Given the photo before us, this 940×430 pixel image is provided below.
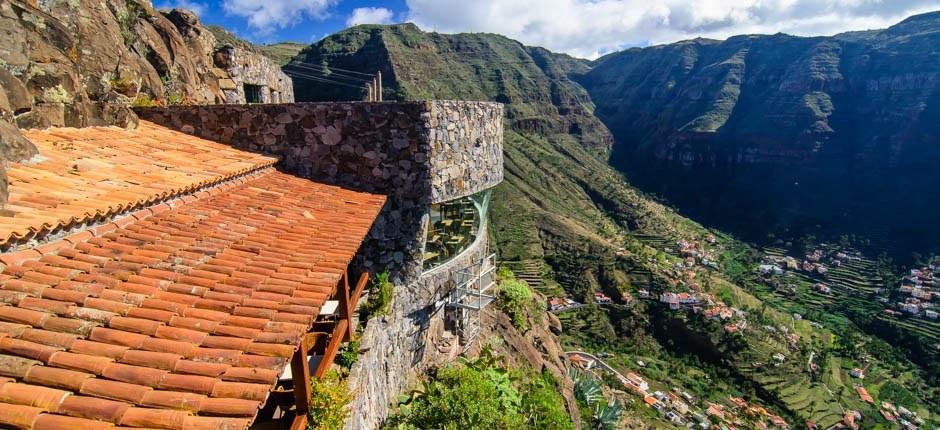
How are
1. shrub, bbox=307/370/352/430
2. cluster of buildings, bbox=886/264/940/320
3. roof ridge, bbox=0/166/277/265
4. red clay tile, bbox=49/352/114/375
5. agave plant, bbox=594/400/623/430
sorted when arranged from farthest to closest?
cluster of buildings, bbox=886/264/940/320 → agave plant, bbox=594/400/623/430 → shrub, bbox=307/370/352/430 → roof ridge, bbox=0/166/277/265 → red clay tile, bbox=49/352/114/375

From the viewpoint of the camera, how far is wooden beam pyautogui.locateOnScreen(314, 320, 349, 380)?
5125 mm

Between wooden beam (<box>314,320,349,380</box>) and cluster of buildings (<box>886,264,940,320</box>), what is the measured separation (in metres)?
87.2

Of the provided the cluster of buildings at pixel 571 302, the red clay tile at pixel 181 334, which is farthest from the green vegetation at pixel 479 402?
the cluster of buildings at pixel 571 302

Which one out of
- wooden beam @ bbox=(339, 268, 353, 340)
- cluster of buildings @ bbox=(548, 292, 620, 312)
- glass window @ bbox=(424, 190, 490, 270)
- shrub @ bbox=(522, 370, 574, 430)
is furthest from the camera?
cluster of buildings @ bbox=(548, 292, 620, 312)

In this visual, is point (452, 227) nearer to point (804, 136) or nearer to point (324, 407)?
point (324, 407)

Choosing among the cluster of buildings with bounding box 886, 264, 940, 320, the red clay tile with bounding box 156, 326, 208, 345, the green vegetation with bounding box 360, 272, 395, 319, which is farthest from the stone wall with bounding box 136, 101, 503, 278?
the cluster of buildings with bounding box 886, 264, 940, 320

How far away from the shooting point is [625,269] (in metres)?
65.6

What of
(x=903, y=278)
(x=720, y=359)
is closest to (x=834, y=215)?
(x=903, y=278)

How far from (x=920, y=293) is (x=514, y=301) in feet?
281

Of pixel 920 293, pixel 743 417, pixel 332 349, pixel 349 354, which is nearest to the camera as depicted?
pixel 332 349

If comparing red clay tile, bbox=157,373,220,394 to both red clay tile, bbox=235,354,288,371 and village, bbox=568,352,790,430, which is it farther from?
→ village, bbox=568,352,790,430

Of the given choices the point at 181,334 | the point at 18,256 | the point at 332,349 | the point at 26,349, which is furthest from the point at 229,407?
the point at 332,349

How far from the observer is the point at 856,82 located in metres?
121

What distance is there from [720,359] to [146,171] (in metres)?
59.6
